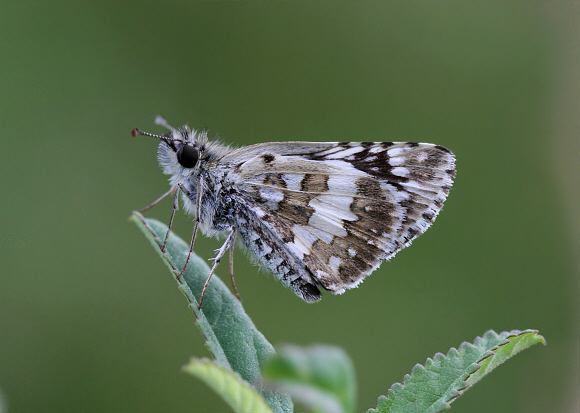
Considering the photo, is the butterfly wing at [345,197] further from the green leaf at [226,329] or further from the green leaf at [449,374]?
the green leaf at [449,374]

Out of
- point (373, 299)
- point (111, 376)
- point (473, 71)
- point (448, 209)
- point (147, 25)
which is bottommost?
point (111, 376)

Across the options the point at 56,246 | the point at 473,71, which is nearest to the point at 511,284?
the point at 473,71

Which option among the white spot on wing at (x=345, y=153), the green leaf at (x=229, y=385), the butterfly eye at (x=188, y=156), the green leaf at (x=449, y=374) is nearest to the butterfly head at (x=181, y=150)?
the butterfly eye at (x=188, y=156)

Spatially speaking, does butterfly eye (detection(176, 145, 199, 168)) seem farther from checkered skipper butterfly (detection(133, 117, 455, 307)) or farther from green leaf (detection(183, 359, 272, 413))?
green leaf (detection(183, 359, 272, 413))

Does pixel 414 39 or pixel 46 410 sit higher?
pixel 414 39

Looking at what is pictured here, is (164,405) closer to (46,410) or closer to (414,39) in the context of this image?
(46,410)

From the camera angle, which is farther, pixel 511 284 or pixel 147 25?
pixel 511 284
